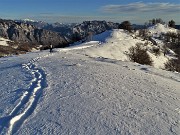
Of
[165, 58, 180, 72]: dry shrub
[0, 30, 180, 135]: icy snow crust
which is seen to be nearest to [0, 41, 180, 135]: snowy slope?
[0, 30, 180, 135]: icy snow crust

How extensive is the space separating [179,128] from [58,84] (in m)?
9.52

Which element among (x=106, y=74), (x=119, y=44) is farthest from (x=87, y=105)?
(x=119, y=44)

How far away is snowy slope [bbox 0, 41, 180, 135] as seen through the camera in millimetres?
11859

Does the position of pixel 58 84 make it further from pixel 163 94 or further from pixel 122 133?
pixel 122 133

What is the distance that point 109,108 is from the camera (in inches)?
558

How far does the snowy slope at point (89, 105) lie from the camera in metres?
11.9

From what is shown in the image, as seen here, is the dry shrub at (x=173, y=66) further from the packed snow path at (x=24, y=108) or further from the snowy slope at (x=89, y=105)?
the packed snow path at (x=24, y=108)

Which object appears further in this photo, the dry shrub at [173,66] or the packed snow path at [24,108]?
the dry shrub at [173,66]

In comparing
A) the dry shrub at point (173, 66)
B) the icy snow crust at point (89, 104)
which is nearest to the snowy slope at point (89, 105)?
the icy snow crust at point (89, 104)

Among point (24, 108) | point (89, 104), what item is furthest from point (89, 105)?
point (24, 108)

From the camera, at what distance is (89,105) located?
48.2 feet


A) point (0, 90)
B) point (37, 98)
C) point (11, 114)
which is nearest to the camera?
point (11, 114)

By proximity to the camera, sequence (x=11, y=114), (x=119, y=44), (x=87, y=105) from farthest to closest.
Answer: (x=119, y=44) < (x=87, y=105) < (x=11, y=114)

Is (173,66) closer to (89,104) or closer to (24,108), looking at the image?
(89,104)
